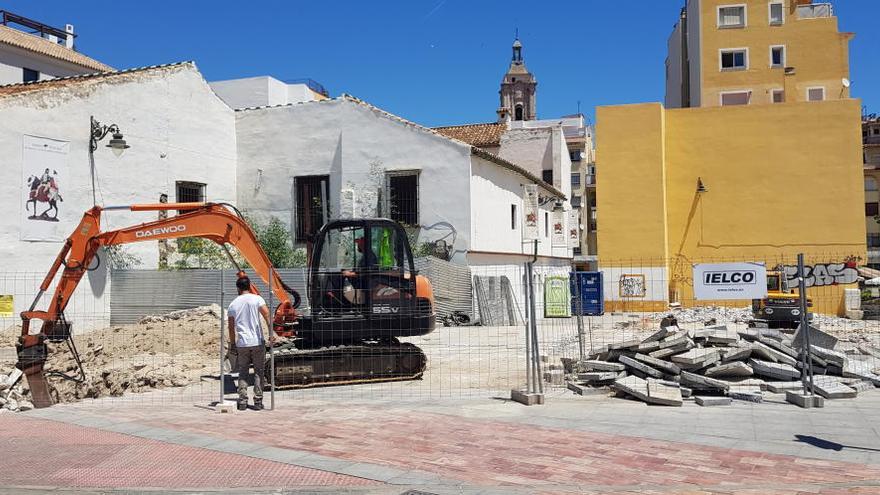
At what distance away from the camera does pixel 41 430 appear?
8492 millimetres

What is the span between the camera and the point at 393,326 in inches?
470

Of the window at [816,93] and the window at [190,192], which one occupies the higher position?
the window at [816,93]

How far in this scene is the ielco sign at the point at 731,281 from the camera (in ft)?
34.5

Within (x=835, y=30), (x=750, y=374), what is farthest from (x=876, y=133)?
(x=750, y=374)

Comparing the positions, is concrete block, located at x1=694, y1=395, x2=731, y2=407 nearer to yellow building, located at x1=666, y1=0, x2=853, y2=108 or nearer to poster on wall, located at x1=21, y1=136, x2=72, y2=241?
poster on wall, located at x1=21, y1=136, x2=72, y2=241

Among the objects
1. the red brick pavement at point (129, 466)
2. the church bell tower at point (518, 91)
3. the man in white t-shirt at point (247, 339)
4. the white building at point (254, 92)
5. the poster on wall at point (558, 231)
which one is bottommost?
the red brick pavement at point (129, 466)

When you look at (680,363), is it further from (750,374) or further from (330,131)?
(330,131)

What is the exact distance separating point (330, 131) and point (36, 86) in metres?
8.93

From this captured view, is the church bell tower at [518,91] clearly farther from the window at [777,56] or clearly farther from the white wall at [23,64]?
the white wall at [23,64]

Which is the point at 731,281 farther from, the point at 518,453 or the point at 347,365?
the point at 347,365

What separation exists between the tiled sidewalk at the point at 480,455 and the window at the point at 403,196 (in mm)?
15730

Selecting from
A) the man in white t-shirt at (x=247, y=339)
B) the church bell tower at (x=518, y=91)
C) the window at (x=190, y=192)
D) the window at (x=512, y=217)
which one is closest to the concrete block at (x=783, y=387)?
the man in white t-shirt at (x=247, y=339)

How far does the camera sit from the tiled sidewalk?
6.28m

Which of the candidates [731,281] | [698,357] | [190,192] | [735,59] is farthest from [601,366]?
[735,59]
